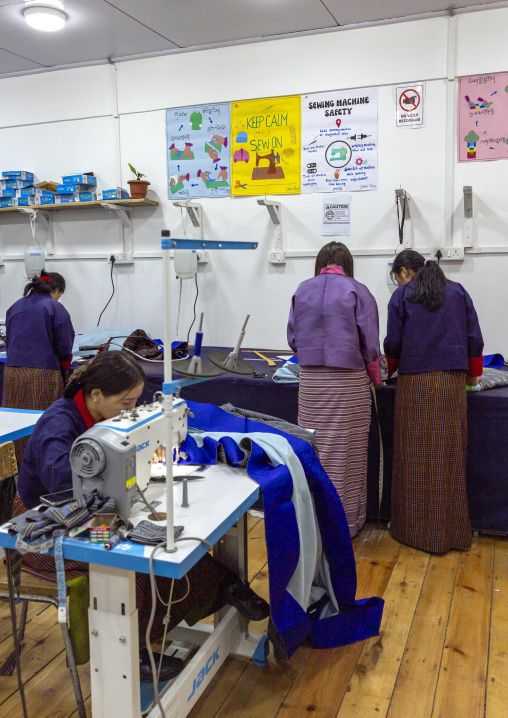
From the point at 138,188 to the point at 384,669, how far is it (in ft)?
9.76

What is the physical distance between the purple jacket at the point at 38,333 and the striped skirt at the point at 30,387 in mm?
37

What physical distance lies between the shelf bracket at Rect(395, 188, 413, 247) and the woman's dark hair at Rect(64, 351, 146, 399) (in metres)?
2.10

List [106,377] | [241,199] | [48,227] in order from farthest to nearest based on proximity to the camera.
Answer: [48,227], [241,199], [106,377]

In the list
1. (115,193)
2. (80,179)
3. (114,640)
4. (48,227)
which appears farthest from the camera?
(48,227)

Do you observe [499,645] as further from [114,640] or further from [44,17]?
[44,17]

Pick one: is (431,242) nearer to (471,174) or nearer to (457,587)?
(471,174)

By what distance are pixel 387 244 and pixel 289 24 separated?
1.32 meters

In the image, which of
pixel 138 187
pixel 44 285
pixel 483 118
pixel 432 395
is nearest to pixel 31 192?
pixel 138 187

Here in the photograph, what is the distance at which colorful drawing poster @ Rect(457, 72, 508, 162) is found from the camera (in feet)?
10.5

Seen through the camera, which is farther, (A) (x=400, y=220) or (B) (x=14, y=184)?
(B) (x=14, y=184)

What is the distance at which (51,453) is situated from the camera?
5.33ft

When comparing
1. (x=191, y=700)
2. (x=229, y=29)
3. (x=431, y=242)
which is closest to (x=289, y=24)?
(x=229, y=29)

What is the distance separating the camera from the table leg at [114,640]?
1323 millimetres

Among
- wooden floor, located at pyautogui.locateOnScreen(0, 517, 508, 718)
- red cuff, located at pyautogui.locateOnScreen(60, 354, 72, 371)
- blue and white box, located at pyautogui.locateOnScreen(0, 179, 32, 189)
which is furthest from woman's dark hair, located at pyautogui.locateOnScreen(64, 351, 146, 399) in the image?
blue and white box, located at pyautogui.locateOnScreen(0, 179, 32, 189)
